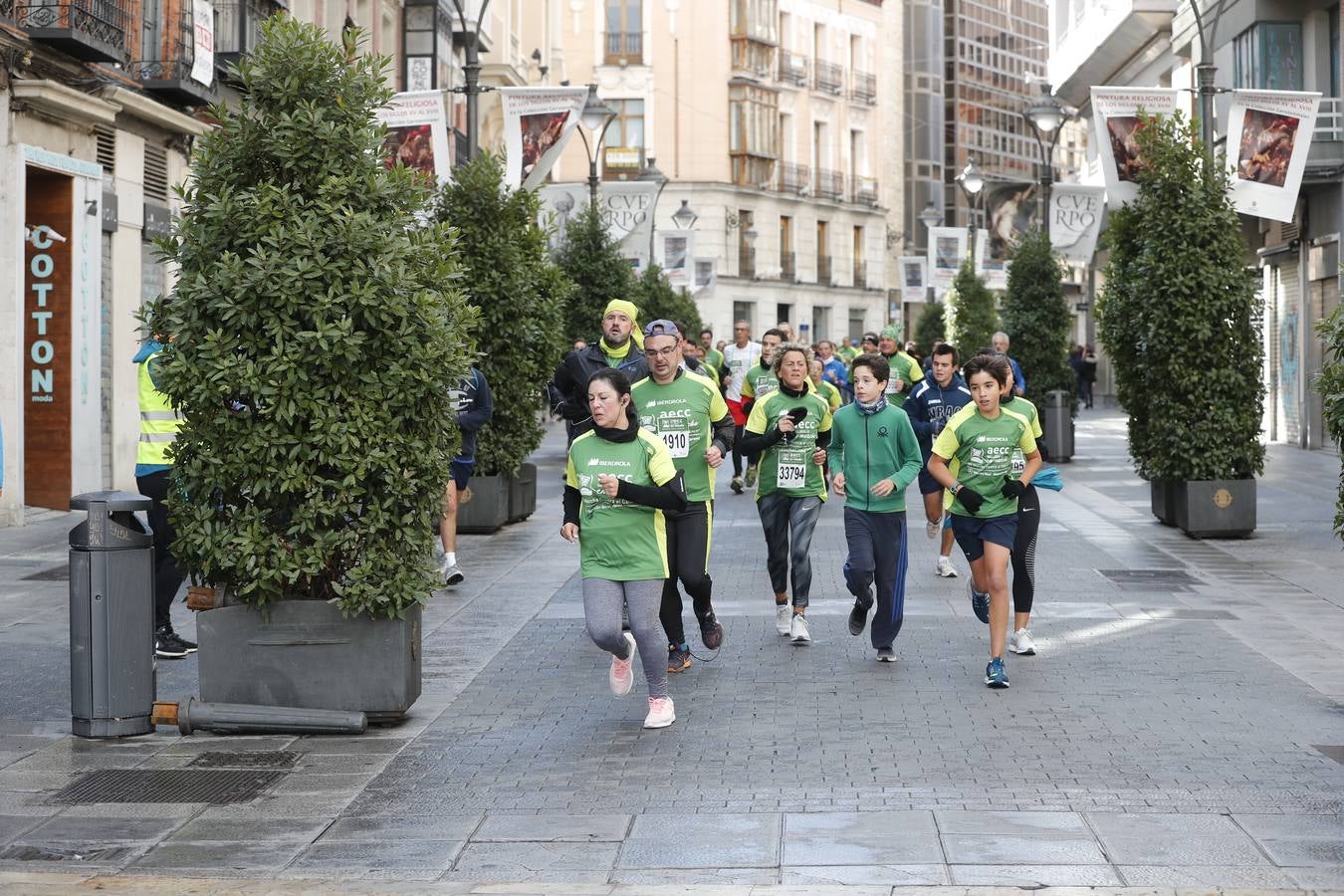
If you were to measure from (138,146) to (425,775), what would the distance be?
659 inches

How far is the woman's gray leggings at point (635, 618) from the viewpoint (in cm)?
830

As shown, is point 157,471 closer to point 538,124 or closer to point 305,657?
point 305,657

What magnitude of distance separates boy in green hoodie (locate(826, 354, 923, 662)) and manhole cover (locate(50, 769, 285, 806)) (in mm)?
3878

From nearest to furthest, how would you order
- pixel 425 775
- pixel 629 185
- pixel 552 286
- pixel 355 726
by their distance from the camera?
pixel 425 775, pixel 355 726, pixel 552 286, pixel 629 185

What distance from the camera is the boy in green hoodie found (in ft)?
33.6

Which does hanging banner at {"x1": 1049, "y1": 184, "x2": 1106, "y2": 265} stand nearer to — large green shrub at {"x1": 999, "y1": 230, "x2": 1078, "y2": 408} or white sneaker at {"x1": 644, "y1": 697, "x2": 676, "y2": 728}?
large green shrub at {"x1": 999, "y1": 230, "x2": 1078, "y2": 408}

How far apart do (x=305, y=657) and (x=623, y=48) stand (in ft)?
211

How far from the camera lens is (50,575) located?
14109 mm

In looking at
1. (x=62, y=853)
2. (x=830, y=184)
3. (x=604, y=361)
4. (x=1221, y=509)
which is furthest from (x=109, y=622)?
(x=830, y=184)

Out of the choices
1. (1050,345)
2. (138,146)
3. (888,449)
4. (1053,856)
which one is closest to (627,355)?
(888,449)

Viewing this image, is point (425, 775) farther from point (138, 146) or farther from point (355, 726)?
point (138, 146)

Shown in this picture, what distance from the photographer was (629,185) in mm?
38156

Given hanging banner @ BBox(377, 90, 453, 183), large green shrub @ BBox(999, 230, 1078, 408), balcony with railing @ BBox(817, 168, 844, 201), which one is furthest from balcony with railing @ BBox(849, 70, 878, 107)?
hanging banner @ BBox(377, 90, 453, 183)

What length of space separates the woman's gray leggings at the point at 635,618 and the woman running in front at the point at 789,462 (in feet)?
8.70
